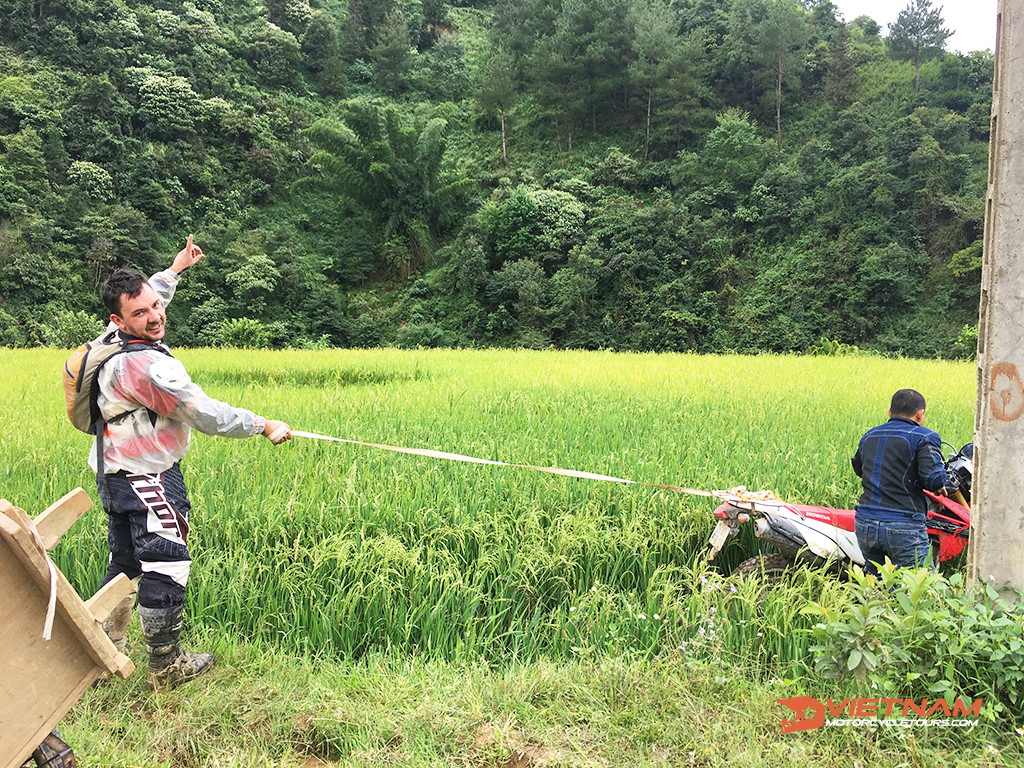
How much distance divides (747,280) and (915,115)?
22.6 feet

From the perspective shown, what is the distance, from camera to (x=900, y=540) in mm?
2418

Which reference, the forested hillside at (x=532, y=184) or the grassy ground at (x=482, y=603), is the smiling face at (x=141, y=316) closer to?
the grassy ground at (x=482, y=603)

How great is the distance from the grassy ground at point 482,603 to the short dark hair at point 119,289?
1159 millimetres

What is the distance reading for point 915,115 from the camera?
1852 centimetres

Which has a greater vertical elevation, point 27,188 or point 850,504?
point 27,188

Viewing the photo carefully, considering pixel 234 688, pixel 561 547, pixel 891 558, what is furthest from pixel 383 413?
pixel 891 558

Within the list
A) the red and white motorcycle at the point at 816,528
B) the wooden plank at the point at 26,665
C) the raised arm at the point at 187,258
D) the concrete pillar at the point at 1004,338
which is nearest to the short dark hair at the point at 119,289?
the raised arm at the point at 187,258

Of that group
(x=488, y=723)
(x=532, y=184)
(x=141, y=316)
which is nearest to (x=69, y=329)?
(x=532, y=184)

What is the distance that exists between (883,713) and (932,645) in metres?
0.25

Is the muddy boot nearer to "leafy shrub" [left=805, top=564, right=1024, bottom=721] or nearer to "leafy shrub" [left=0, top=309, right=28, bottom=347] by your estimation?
"leafy shrub" [left=805, top=564, right=1024, bottom=721]

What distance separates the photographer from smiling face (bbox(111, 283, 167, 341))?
2.00 meters

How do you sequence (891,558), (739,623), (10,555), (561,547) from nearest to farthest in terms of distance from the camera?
(10,555) < (739,623) < (891,558) < (561,547)

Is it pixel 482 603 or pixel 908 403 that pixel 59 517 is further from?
pixel 908 403

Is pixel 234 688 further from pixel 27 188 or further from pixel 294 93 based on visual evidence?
Answer: pixel 294 93
